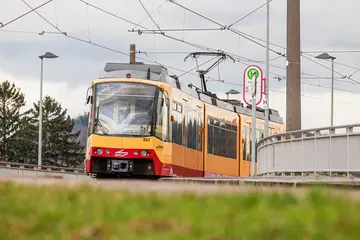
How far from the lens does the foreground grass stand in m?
6.21

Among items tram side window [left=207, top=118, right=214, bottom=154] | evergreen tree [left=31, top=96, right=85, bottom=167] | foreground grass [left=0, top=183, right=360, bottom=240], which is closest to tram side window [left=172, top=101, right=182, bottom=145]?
tram side window [left=207, top=118, right=214, bottom=154]

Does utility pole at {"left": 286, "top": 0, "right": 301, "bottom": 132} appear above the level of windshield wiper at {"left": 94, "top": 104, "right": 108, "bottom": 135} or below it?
above

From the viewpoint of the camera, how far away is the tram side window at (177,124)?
3131cm

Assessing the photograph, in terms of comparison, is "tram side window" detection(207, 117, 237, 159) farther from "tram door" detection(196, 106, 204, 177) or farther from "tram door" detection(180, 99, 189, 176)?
"tram door" detection(180, 99, 189, 176)

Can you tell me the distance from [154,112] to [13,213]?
72.0 feet

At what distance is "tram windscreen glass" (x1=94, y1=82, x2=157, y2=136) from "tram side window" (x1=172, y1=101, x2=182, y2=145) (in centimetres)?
104

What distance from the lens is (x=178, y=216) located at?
7.26m

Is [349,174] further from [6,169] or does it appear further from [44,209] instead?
[6,169]

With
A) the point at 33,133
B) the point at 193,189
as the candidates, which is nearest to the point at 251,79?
the point at 193,189

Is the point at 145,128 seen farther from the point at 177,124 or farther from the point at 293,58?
the point at 293,58

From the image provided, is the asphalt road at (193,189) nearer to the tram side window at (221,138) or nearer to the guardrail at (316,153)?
the guardrail at (316,153)

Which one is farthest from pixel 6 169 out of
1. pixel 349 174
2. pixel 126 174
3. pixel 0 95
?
pixel 0 95

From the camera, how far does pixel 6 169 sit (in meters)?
64.5

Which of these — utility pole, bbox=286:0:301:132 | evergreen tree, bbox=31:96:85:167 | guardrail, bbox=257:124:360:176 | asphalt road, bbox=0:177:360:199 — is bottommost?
asphalt road, bbox=0:177:360:199
